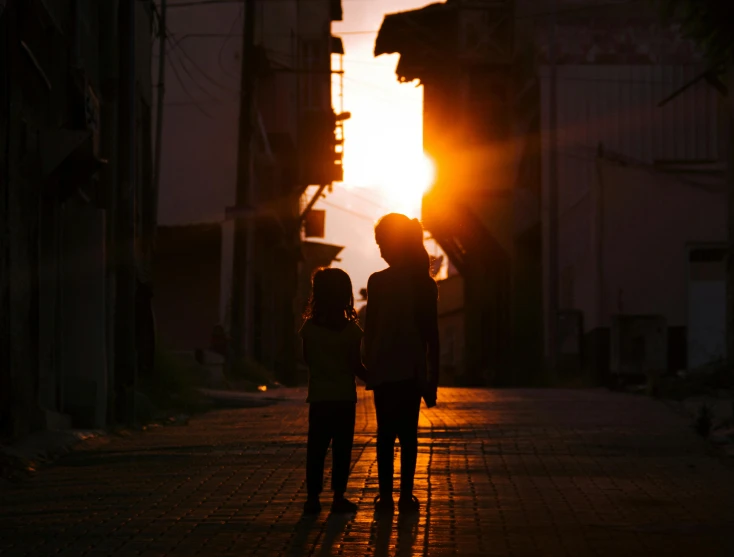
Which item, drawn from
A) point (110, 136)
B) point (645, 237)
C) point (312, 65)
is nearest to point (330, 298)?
point (110, 136)

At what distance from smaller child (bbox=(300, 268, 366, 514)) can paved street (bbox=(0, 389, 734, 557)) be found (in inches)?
17.3

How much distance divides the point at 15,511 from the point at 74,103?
7149mm

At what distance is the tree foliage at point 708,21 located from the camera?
10891mm

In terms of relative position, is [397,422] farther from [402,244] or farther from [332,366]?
[402,244]

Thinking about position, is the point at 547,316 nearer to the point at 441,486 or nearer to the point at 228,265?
the point at 228,265

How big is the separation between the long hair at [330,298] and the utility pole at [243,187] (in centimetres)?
2122

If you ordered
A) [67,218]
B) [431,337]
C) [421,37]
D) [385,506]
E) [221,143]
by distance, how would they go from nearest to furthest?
[385,506], [431,337], [67,218], [221,143], [421,37]

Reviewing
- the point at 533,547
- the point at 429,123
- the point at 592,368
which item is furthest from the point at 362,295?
the point at 533,547

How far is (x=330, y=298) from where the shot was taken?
7793 mm

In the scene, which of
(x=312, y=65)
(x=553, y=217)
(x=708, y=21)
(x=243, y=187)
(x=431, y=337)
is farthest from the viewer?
(x=312, y=65)

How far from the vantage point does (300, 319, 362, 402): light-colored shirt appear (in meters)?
7.79

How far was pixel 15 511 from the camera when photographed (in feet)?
25.8

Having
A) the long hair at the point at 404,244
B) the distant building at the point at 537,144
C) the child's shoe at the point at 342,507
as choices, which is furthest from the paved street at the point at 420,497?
the distant building at the point at 537,144

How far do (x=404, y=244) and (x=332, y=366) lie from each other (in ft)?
2.78
